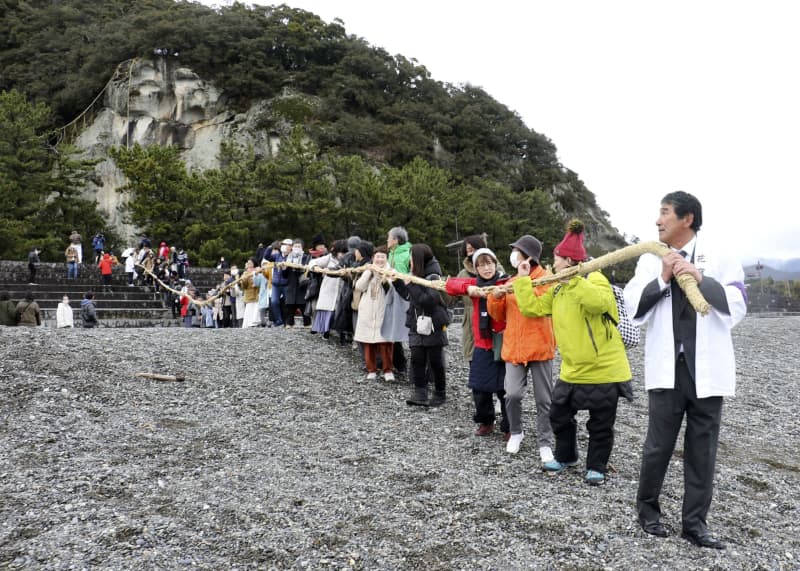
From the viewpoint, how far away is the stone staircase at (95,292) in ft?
67.9

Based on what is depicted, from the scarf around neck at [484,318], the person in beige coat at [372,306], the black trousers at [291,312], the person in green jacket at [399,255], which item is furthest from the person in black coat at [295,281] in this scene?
the scarf around neck at [484,318]

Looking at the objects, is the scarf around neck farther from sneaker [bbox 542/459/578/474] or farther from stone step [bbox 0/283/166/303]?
stone step [bbox 0/283/166/303]

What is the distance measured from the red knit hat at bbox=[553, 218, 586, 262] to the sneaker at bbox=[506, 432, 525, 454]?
1.93 metres

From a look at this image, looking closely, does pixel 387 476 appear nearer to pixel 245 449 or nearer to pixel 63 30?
pixel 245 449

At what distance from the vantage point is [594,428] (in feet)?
16.9

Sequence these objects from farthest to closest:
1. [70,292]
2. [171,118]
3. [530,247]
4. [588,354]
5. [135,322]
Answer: [171,118] → [70,292] → [135,322] → [530,247] → [588,354]

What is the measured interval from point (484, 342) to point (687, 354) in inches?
101

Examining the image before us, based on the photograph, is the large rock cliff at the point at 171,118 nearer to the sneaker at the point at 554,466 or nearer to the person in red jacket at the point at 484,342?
the person in red jacket at the point at 484,342

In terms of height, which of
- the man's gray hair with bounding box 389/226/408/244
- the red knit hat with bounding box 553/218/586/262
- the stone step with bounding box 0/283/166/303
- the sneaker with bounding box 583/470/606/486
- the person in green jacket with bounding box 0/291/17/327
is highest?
the man's gray hair with bounding box 389/226/408/244

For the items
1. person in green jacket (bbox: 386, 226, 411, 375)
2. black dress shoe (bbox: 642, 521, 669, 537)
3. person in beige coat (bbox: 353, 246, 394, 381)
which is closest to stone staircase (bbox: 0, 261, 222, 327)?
person in beige coat (bbox: 353, 246, 394, 381)

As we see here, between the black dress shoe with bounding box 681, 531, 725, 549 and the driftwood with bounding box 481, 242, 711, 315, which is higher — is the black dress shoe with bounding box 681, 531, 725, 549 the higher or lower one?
the lower one

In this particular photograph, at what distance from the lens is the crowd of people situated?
396 cm

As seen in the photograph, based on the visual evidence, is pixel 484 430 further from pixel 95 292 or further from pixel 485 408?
pixel 95 292

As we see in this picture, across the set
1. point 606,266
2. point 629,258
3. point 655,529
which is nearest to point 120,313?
point 606,266
